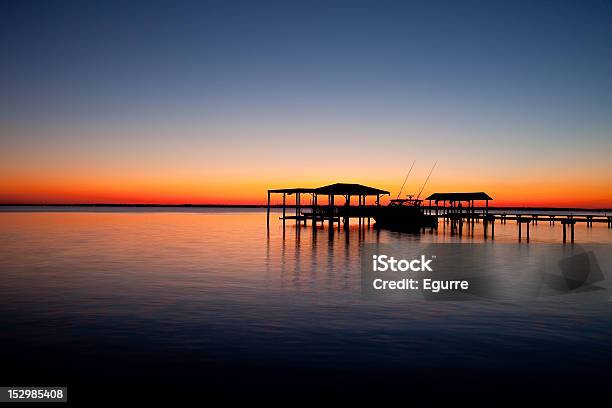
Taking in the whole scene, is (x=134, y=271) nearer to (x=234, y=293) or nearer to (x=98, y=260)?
(x=98, y=260)

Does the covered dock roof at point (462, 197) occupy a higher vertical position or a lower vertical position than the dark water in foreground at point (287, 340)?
higher

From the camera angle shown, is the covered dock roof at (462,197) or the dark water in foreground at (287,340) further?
the covered dock roof at (462,197)

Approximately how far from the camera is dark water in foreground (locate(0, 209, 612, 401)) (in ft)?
27.1

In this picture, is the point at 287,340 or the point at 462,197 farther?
the point at 462,197

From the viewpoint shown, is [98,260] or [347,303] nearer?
[347,303]

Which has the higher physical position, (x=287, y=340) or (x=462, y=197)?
(x=462, y=197)

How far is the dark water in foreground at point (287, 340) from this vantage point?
8250 mm

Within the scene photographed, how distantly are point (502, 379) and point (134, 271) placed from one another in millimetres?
17100

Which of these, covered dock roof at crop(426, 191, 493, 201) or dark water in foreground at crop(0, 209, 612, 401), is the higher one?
covered dock roof at crop(426, 191, 493, 201)

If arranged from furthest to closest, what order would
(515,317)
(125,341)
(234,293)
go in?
(234,293)
(515,317)
(125,341)

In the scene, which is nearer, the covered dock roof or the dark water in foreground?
the dark water in foreground

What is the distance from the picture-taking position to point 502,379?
847cm

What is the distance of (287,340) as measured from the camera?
35.6 feet

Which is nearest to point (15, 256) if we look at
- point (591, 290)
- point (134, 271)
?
point (134, 271)
